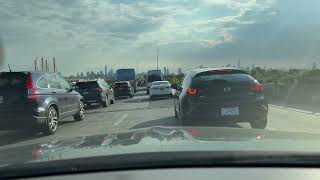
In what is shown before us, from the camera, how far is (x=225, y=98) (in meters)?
12.8

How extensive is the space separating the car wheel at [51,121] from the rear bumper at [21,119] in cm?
24

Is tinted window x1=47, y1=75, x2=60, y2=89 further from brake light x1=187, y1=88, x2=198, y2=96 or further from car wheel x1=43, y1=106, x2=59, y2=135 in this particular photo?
brake light x1=187, y1=88, x2=198, y2=96

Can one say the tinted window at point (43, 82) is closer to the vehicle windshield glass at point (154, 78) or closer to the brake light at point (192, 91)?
the brake light at point (192, 91)

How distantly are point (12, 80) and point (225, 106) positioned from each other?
5.48 metres

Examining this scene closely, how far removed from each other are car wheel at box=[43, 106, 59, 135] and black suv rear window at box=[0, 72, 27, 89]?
103 cm

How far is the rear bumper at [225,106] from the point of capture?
41.7 ft

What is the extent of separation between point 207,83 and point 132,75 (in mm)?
55253

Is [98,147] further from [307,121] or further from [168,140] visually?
[307,121]

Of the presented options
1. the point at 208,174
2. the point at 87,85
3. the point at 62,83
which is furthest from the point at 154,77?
the point at 208,174

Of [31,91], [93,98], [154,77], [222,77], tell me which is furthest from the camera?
[154,77]

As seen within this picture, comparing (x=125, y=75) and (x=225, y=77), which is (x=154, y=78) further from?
(x=225, y=77)

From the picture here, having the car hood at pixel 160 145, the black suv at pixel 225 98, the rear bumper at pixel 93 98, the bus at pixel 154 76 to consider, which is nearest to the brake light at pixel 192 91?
the black suv at pixel 225 98

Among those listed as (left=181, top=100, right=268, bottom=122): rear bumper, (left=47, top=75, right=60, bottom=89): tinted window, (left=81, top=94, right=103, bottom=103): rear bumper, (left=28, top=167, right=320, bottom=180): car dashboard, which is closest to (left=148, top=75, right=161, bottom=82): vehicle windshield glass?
(left=81, top=94, right=103, bottom=103): rear bumper

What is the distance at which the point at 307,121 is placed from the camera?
628 inches
